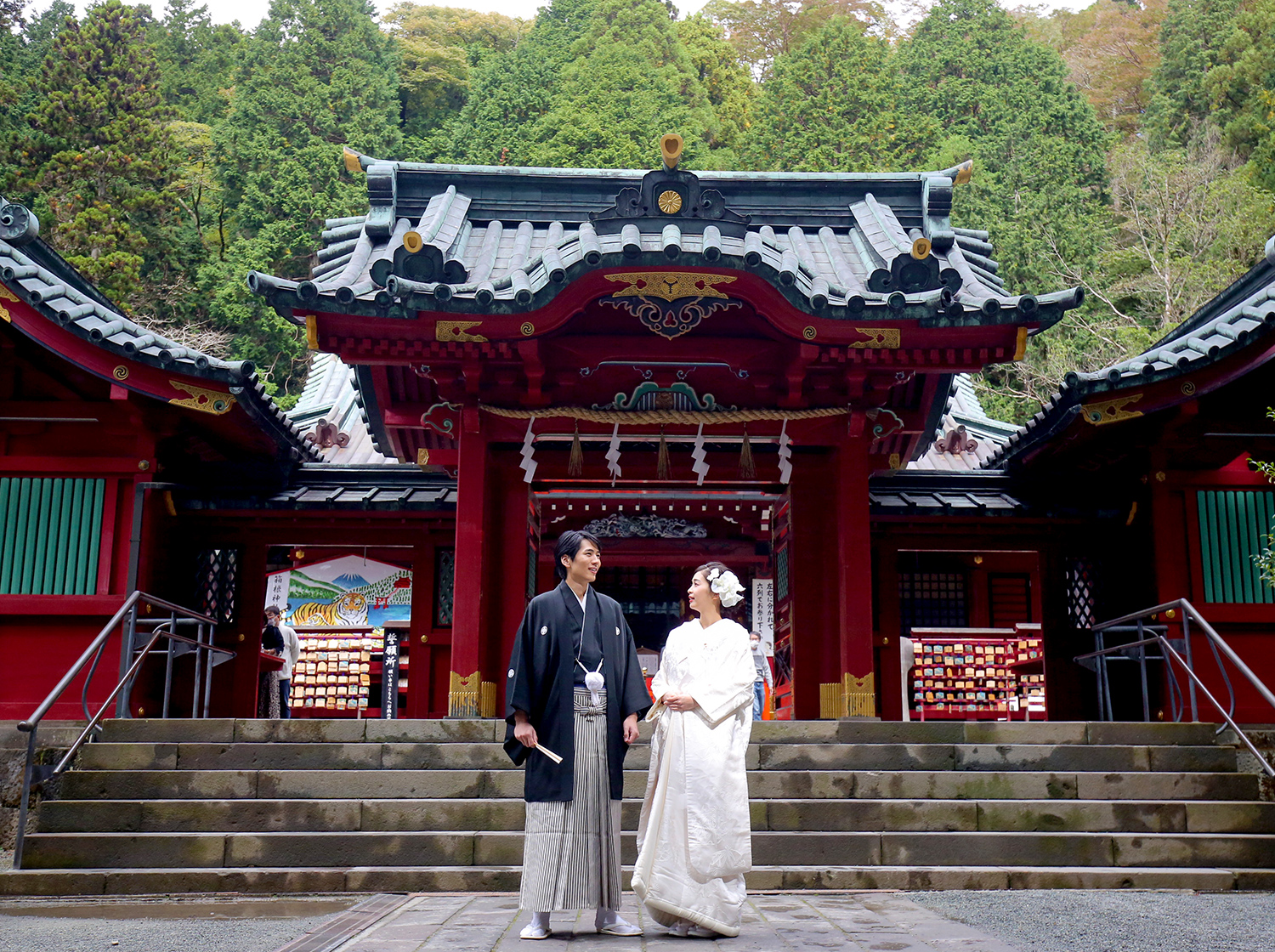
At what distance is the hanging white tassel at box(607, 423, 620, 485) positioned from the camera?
1052 centimetres

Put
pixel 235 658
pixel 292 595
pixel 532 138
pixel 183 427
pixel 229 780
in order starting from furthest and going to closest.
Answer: pixel 532 138, pixel 292 595, pixel 235 658, pixel 183 427, pixel 229 780

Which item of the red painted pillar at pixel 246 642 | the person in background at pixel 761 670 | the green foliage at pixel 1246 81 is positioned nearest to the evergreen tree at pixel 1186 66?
the green foliage at pixel 1246 81

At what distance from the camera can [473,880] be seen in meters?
6.56

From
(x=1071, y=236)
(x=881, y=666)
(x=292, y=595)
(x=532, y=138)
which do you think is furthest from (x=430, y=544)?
(x=532, y=138)

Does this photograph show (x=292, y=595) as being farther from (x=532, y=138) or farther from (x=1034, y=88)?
(x=1034, y=88)

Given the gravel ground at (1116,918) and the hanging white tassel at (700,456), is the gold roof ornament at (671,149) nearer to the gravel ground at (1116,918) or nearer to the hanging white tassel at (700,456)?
the hanging white tassel at (700,456)

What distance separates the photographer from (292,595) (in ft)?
50.8

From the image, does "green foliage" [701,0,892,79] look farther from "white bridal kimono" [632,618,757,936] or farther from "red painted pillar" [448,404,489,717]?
"white bridal kimono" [632,618,757,936]

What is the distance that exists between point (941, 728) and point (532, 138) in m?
27.9

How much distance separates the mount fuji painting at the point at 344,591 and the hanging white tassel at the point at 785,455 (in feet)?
21.3

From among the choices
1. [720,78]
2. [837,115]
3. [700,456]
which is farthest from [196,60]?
[700,456]

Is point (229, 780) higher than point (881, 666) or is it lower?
lower

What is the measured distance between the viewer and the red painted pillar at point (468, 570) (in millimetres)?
9578

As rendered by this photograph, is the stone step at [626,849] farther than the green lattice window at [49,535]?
No
